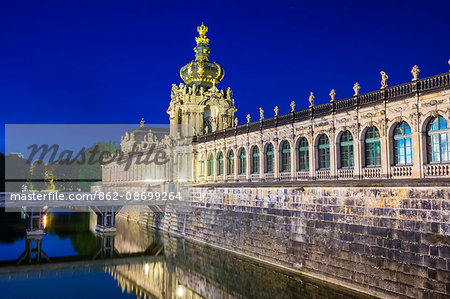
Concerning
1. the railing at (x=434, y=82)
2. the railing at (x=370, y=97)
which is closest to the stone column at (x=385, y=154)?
the railing at (x=370, y=97)

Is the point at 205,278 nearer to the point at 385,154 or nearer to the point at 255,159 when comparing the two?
the point at 255,159

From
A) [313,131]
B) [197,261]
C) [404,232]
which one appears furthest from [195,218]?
[404,232]

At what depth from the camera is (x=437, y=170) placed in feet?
63.2

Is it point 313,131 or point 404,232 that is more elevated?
point 313,131

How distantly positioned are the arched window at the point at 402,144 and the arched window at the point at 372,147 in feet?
3.46

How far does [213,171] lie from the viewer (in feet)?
129

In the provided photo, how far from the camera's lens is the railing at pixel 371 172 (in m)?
22.3

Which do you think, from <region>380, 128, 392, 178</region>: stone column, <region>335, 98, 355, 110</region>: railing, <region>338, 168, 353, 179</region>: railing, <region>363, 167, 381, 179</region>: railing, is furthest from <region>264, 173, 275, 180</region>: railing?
<region>380, 128, 392, 178</region>: stone column

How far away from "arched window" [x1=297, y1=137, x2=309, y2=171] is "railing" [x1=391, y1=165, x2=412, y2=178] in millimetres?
6962

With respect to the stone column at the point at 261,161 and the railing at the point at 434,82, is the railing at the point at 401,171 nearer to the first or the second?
the railing at the point at 434,82

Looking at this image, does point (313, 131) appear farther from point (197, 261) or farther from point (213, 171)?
point (213, 171)

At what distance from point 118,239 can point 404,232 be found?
1178 inches

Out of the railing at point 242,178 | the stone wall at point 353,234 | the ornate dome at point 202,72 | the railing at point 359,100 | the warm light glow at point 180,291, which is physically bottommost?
the warm light glow at point 180,291

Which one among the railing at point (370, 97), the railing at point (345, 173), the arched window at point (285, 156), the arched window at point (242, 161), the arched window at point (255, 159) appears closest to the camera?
the railing at point (370, 97)
